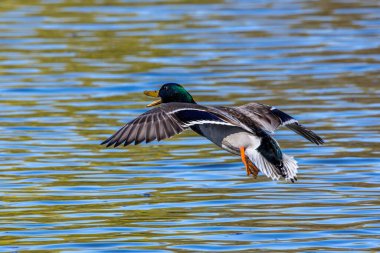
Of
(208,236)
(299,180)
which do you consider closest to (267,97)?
(299,180)

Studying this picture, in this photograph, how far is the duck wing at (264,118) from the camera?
10141mm

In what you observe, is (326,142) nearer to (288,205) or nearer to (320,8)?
(288,205)

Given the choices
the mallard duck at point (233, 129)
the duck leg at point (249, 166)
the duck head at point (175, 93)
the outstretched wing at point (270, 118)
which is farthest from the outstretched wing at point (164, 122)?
the duck head at point (175, 93)

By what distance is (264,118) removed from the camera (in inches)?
408

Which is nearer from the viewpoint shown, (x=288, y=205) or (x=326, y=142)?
(x=288, y=205)

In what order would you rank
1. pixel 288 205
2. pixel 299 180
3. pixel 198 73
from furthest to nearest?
pixel 198 73
pixel 299 180
pixel 288 205

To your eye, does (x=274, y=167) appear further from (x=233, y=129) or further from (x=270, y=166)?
(x=233, y=129)

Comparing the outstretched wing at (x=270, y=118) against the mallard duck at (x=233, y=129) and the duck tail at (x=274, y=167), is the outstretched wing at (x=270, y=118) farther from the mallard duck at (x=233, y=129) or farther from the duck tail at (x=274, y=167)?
the duck tail at (x=274, y=167)

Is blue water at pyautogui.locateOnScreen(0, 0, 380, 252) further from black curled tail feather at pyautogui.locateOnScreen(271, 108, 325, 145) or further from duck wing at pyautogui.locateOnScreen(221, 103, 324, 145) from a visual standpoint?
duck wing at pyautogui.locateOnScreen(221, 103, 324, 145)

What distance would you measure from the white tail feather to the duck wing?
22cm

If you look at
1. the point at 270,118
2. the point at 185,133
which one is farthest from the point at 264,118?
the point at 185,133

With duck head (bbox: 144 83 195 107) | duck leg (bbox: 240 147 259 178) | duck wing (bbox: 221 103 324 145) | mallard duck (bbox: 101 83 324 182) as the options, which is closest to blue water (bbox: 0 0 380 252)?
duck leg (bbox: 240 147 259 178)

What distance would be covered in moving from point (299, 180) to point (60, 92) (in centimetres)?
554

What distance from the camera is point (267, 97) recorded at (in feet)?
49.5
